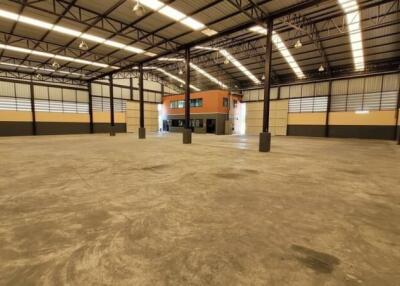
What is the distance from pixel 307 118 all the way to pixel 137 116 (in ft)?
78.3

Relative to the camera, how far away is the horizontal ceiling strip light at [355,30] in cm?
→ 1164

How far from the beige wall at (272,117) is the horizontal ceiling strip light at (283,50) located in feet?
13.2

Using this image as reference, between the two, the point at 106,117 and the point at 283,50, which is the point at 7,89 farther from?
the point at 283,50

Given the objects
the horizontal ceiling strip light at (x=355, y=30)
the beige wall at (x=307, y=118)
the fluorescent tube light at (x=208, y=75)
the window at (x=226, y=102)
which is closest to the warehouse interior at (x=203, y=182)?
the horizontal ceiling strip light at (x=355, y=30)

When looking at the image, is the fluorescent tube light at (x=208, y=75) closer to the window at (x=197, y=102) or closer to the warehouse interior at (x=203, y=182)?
the window at (x=197, y=102)

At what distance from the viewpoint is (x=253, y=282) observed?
6.38ft

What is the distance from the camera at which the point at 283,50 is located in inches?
762

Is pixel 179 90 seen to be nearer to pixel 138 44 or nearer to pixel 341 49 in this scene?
pixel 138 44

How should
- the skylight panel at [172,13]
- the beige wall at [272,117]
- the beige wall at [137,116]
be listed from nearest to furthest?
the skylight panel at [172,13] < the beige wall at [272,117] < the beige wall at [137,116]

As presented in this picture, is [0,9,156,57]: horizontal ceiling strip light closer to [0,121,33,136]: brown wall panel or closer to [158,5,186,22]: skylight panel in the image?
[158,5,186,22]: skylight panel

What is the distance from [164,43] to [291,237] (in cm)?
1538

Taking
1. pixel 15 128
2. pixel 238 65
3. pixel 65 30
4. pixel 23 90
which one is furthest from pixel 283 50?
pixel 15 128

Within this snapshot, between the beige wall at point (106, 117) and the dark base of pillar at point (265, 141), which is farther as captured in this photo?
the beige wall at point (106, 117)

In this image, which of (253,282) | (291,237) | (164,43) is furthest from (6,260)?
(164,43)
